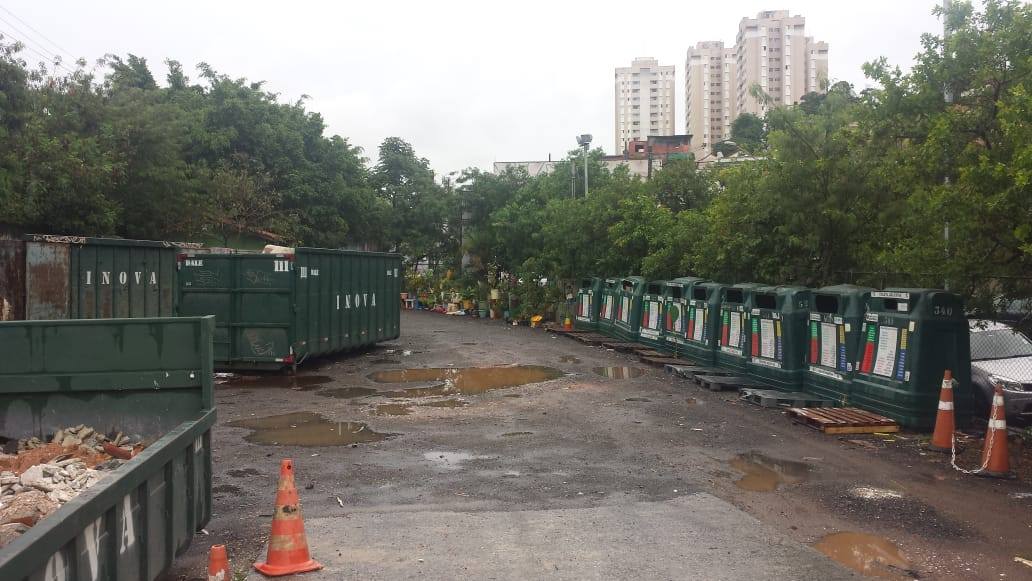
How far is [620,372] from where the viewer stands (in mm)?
16844

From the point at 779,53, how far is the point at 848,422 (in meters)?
112

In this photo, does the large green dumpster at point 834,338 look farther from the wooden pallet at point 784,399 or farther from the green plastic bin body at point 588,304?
the green plastic bin body at point 588,304

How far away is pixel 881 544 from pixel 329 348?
13649mm

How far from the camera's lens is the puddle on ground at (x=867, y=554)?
5.60 m

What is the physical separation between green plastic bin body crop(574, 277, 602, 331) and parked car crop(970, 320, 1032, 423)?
14435 millimetres

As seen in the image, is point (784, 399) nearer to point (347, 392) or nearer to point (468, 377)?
point (468, 377)

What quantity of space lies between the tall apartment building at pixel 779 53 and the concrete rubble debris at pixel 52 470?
112 m

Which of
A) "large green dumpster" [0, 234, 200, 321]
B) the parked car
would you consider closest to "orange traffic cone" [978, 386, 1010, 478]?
the parked car

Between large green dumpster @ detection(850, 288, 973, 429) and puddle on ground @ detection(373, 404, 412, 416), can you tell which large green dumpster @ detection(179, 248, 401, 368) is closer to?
puddle on ground @ detection(373, 404, 412, 416)

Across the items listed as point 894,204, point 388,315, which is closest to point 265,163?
point 388,315

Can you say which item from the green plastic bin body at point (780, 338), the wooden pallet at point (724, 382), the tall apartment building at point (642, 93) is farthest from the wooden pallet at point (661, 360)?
the tall apartment building at point (642, 93)

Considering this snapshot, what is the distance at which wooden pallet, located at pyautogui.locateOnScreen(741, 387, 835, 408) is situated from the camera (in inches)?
475

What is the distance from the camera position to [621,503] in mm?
7207

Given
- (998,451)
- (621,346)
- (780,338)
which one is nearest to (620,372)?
(780,338)
